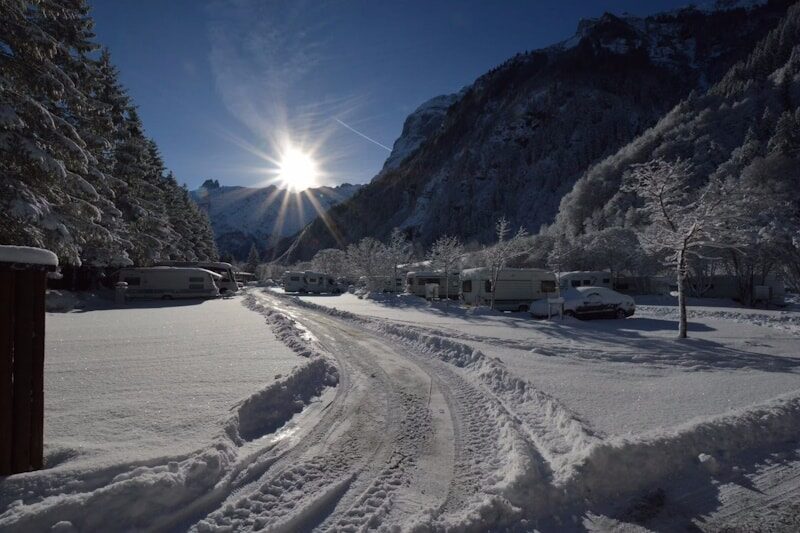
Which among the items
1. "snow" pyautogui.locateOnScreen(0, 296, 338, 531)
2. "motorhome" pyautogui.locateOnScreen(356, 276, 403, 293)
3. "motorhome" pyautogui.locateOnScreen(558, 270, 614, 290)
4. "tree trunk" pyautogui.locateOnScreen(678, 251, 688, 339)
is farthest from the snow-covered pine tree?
"motorhome" pyautogui.locateOnScreen(558, 270, 614, 290)

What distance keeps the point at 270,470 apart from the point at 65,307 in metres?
20.2

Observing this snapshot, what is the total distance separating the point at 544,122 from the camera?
127188 millimetres

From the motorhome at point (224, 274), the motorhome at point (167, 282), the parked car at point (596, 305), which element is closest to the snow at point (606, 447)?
the parked car at point (596, 305)

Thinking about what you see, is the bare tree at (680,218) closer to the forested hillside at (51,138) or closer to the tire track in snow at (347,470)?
the tire track in snow at (347,470)

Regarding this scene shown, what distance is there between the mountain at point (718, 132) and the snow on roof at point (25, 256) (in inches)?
2286

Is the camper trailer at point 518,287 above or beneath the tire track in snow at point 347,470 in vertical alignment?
above

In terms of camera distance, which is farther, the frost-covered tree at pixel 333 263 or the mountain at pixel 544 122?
Answer: the mountain at pixel 544 122

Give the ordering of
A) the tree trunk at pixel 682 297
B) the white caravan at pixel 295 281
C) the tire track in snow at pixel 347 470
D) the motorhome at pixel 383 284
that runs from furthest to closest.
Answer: the white caravan at pixel 295 281
the motorhome at pixel 383 284
the tree trunk at pixel 682 297
the tire track in snow at pixel 347 470

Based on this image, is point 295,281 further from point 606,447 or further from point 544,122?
point 544,122

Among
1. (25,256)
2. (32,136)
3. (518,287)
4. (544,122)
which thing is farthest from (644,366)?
(544,122)

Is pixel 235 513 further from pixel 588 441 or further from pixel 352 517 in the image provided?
pixel 588 441

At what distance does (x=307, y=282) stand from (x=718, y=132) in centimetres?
7256

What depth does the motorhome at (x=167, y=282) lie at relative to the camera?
25969mm

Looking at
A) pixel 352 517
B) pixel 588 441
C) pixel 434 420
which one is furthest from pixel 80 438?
A: pixel 588 441
